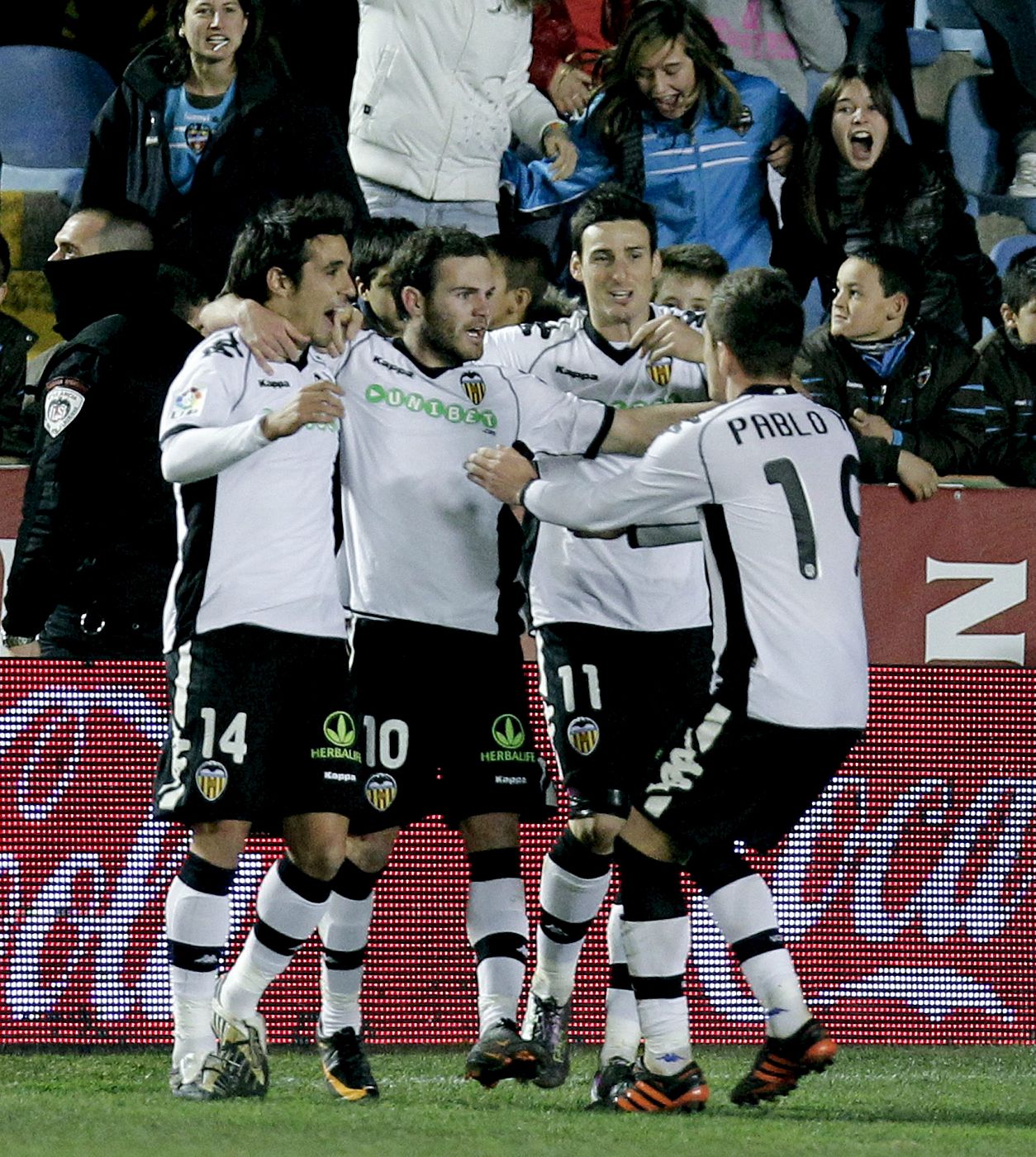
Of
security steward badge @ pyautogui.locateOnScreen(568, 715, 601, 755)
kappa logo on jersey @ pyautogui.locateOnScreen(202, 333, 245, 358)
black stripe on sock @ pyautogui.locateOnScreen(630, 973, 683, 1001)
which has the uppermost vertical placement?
kappa logo on jersey @ pyautogui.locateOnScreen(202, 333, 245, 358)

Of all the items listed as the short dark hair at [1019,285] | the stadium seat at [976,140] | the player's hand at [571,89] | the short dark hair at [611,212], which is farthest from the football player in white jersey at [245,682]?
the stadium seat at [976,140]

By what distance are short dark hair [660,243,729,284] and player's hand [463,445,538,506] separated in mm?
2448

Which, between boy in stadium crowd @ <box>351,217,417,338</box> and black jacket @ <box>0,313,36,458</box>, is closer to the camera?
boy in stadium crowd @ <box>351,217,417,338</box>

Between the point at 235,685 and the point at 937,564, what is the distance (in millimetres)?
2911

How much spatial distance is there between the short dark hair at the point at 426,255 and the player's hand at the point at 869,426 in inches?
90.6

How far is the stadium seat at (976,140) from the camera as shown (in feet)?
31.3

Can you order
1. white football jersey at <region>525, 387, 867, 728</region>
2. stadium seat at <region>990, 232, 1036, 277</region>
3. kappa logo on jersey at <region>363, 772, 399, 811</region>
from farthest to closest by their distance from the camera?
1. stadium seat at <region>990, 232, 1036, 277</region>
2. kappa logo on jersey at <region>363, 772, 399, 811</region>
3. white football jersey at <region>525, 387, 867, 728</region>

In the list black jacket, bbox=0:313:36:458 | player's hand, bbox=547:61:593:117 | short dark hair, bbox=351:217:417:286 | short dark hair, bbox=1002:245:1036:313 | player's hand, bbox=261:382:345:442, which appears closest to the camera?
player's hand, bbox=261:382:345:442

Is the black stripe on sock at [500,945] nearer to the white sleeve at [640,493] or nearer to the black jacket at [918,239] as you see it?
the white sleeve at [640,493]

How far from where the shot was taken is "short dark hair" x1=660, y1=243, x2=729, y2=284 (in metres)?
7.02

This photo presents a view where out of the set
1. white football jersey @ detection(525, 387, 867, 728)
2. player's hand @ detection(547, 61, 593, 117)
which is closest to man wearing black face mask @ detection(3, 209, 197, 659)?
white football jersey @ detection(525, 387, 867, 728)

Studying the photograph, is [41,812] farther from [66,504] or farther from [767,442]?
[767,442]

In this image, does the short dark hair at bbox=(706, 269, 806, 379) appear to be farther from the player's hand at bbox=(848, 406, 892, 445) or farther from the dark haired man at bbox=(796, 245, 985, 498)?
the dark haired man at bbox=(796, 245, 985, 498)

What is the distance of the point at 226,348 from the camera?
473 cm
